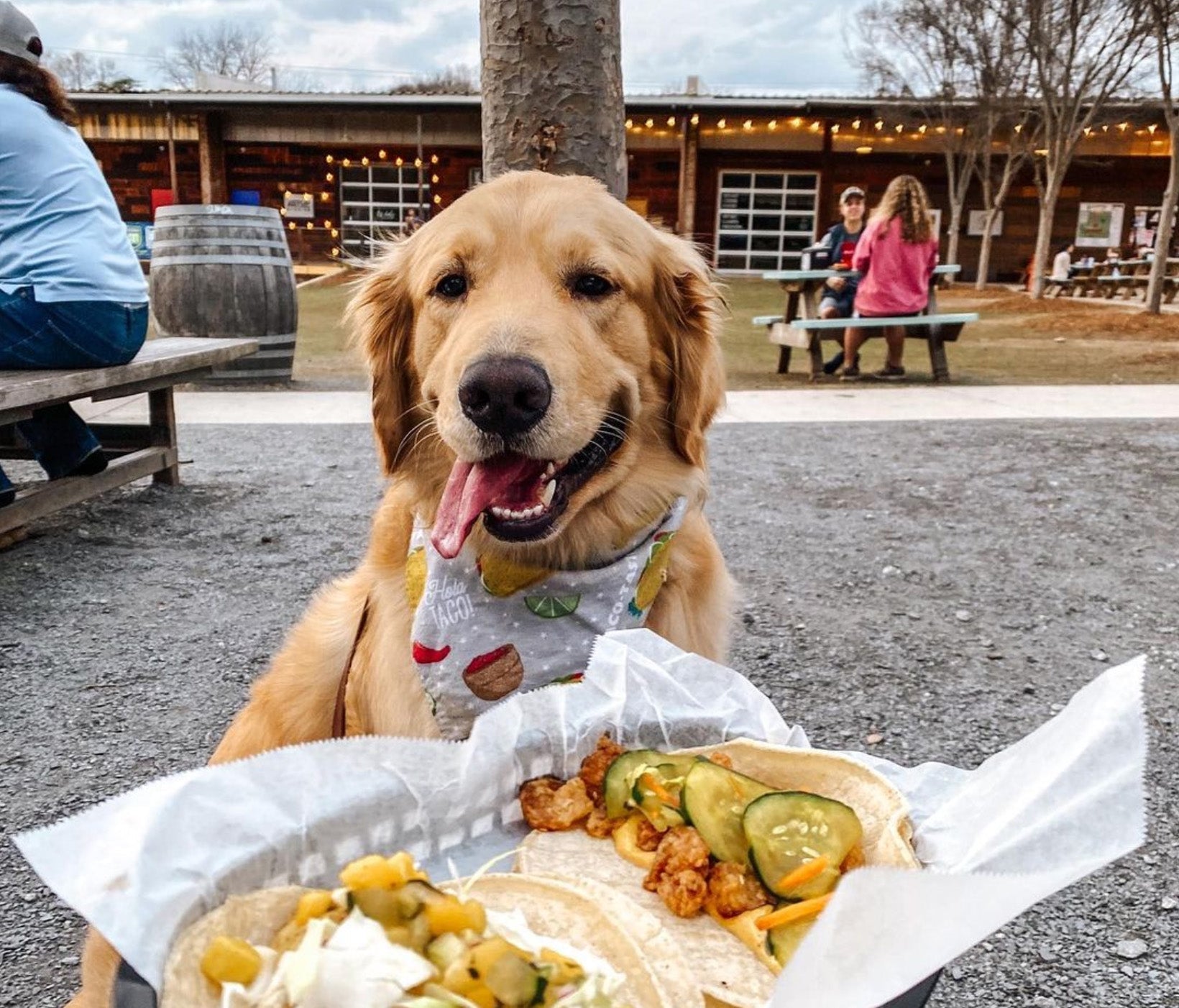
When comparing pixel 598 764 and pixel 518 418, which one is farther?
pixel 518 418

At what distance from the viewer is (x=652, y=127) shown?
25844mm

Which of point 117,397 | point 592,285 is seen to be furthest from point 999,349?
point 592,285

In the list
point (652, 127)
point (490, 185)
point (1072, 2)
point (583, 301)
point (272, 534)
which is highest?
point (1072, 2)

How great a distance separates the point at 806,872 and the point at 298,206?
2792 cm

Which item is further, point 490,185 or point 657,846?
point 490,185

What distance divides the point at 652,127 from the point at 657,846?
26.7 m

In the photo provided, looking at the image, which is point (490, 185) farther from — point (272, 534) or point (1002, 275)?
point (1002, 275)

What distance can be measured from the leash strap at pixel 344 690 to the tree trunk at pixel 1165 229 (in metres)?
16.2

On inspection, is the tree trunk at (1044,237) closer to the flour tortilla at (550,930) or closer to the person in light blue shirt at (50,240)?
the person in light blue shirt at (50,240)

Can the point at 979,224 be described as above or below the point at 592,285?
above

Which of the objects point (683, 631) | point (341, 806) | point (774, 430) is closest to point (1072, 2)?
point (774, 430)

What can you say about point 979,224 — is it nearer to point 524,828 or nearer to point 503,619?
point 503,619

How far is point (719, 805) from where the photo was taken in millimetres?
1192

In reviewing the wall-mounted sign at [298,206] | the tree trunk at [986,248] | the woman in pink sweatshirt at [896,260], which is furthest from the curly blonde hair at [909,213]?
the wall-mounted sign at [298,206]
